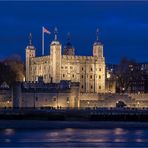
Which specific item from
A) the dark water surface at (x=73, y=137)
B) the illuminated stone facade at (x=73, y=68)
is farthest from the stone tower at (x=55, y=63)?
the dark water surface at (x=73, y=137)

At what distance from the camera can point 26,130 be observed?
65125mm

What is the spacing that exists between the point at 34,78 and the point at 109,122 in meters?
56.8

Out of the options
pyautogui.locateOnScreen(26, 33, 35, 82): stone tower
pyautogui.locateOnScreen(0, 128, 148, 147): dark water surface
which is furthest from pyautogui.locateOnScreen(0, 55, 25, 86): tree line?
pyautogui.locateOnScreen(0, 128, 148, 147): dark water surface

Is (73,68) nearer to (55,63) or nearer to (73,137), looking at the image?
(55,63)

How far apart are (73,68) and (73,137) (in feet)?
239

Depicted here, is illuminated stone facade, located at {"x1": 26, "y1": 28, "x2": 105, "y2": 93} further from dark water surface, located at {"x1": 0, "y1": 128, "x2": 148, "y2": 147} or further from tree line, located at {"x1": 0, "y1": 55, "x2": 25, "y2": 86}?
dark water surface, located at {"x1": 0, "y1": 128, "x2": 148, "y2": 147}

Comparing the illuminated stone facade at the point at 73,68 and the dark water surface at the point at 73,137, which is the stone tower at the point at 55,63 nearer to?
the illuminated stone facade at the point at 73,68

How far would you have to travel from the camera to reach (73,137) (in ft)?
185

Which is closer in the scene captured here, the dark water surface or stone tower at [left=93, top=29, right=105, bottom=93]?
the dark water surface

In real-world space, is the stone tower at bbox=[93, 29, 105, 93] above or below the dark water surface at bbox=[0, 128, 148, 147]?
above

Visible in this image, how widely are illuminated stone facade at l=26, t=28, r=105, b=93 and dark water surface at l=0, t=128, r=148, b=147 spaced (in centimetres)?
6020

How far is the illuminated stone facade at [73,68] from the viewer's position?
127 m

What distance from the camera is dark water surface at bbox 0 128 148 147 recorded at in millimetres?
50469

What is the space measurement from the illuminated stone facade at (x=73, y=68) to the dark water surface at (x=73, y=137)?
60.2 meters
